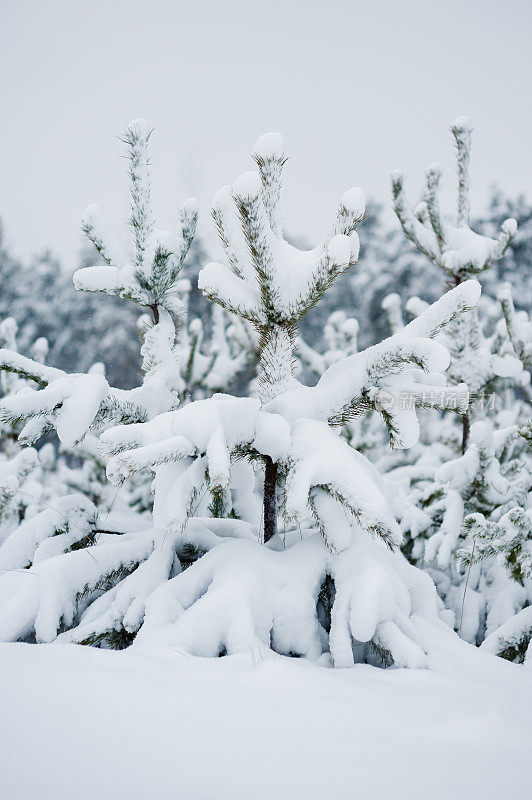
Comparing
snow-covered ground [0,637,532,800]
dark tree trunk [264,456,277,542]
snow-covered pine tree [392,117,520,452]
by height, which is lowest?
snow-covered ground [0,637,532,800]

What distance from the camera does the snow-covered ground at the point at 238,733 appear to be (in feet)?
2.94

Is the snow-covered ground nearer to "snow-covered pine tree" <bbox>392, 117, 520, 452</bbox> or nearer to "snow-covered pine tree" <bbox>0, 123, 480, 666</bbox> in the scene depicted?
"snow-covered pine tree" <bbox>0, 123, 480, 666</bbox>

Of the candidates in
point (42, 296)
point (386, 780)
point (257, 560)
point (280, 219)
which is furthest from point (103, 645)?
point (42, 296)

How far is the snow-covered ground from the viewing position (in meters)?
0.90

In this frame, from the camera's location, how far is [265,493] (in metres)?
2.21

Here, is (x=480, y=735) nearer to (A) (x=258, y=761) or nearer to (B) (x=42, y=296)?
(A) (x=258, y=761)

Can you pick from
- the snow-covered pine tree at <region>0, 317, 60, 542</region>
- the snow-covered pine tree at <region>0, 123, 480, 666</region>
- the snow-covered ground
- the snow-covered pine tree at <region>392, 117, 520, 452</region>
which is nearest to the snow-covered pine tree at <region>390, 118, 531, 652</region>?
the snow-covered pine tree at <region>392, 117, 520, 452</region>

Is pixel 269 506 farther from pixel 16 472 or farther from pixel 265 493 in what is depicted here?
pixel 16 472

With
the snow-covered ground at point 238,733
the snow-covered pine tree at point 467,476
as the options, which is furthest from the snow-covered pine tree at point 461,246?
the snow-covered ground at point 238,733

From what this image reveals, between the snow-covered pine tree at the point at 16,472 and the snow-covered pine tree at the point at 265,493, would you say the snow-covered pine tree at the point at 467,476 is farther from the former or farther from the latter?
the snow-covered pine tree at the point at 16,472

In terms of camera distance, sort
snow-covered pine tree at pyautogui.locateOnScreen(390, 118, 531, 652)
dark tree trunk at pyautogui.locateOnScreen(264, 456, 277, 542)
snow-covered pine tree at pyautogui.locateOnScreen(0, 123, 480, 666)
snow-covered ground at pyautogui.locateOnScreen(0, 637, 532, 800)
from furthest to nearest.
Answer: snow-covered pine tree at pyautogui.locateOnScreen(390, 118, 531, 652), dark tree trunk at pyautogui.locateOnScreen(264, 456, 277, 542), snow-covered pine tree at pyautogui.locateOnScreen(0, 123, 480, 666), snow-covered ground at pyautogui.locateOnScreen(0, 637, 532, 800)

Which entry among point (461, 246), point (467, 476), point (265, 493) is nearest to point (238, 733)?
point (265, 493)

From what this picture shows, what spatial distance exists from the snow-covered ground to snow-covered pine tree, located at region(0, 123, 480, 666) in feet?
0.90

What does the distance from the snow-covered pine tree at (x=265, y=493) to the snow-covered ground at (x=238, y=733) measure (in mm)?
275
